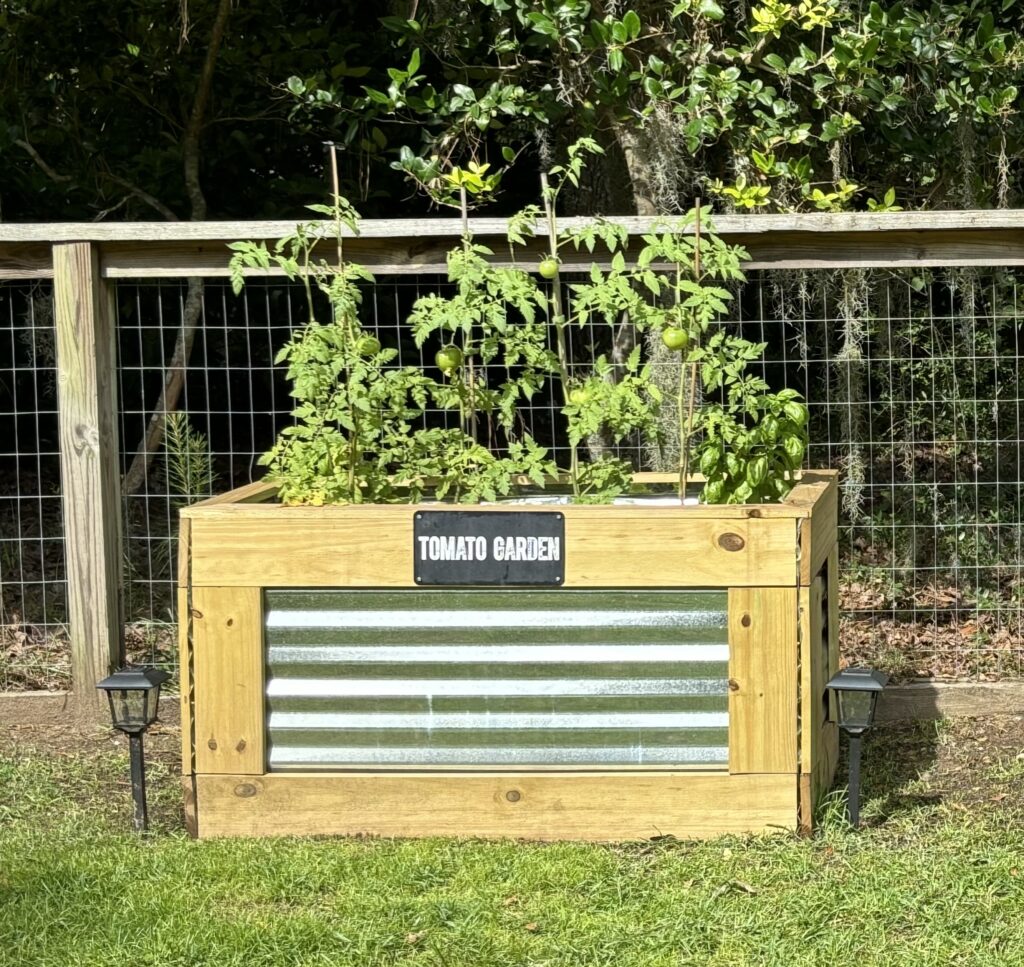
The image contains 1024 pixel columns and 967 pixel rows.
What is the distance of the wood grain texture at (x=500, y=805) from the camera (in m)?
4.39

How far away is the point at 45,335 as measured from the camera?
9.55 metres

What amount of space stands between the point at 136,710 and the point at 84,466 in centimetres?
158

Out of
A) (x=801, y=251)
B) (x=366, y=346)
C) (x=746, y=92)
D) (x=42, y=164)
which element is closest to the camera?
(x=366, y=346)

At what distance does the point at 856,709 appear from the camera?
14.7 ft

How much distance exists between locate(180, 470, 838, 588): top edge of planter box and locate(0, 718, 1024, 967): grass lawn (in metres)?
0.78

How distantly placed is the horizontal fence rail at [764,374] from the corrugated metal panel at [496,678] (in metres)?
0.07

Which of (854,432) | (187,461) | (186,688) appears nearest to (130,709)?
(186,688)

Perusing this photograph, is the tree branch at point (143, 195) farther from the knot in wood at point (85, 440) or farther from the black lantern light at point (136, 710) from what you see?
the black lantern light at point (136, 710)

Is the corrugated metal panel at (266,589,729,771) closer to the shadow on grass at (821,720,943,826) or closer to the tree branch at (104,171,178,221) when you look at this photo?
the shadow on grass at (821,720,943,826)

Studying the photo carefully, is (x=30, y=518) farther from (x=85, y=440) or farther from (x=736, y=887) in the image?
(x=736, y=887)

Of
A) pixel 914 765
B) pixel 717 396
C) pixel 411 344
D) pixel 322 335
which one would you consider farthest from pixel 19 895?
pixel 411 344

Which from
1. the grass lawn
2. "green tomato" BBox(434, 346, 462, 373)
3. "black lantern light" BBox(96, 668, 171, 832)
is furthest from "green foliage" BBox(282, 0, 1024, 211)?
the grass lawn

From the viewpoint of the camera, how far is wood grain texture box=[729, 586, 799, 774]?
4328 mm

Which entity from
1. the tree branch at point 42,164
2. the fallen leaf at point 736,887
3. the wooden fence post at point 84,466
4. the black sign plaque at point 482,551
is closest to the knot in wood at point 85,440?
the wooden fence post at point 84,466
